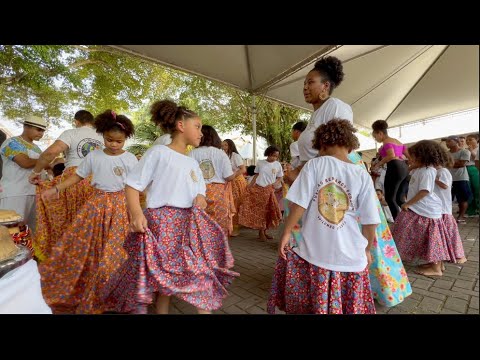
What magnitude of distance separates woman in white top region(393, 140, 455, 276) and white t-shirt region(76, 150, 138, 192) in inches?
138

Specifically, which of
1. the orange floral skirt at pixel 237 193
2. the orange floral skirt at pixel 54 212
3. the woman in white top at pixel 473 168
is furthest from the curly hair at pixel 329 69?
the woman in white top at pixel 473 168

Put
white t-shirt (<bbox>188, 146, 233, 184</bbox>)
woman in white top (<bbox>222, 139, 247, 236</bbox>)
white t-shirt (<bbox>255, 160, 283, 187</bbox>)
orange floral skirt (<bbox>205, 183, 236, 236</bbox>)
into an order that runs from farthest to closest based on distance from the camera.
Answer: woman in white top (<bbox>222, 139, 247, 236</bbox>), white t-shirt (<bbox>255, 160, 283, 187</bbox>), orange floral skirt (<bbox>205, 183, 236, 236</bbox>), white t-shirt (<bbox>188, 146, 233, 184</bbox>)

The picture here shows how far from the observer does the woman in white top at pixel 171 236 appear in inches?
69.7

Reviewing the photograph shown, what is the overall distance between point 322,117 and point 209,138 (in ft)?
7.07

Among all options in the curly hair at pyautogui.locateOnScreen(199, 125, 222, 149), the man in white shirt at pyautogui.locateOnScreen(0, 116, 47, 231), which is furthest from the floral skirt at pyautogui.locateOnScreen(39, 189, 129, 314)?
the curly hair at pyautogui.locateOnScreen(199, 125, 222, 149)

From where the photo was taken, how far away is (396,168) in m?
4.32

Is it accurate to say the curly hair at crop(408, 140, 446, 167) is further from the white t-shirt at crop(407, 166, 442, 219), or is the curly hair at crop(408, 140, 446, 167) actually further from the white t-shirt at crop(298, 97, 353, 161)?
the white t-shirt at crop(298, 97, 353, 161)

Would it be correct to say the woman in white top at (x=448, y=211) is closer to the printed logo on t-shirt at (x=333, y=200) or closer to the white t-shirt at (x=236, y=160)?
the printed logo on t-shirt at (x=333, y=200)

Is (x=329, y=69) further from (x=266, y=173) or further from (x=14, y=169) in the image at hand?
(x=14, y=169)

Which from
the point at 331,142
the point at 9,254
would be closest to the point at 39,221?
the point at 9,254

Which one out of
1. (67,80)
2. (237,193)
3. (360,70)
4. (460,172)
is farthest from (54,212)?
(460,172)

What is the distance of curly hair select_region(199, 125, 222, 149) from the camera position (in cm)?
390

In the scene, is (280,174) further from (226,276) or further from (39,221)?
(39,221)

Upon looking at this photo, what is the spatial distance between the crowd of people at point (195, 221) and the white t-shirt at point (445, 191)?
2 cm
